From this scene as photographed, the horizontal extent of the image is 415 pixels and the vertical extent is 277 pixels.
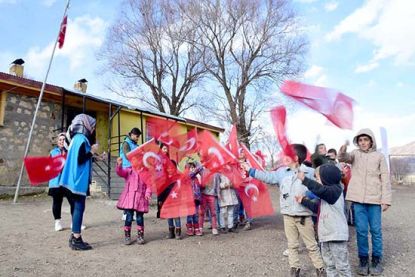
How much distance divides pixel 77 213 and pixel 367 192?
387 centimetres

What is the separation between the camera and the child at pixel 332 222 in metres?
3.70

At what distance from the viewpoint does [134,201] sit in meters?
5.41

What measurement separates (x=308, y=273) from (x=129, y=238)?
2648 millimetres

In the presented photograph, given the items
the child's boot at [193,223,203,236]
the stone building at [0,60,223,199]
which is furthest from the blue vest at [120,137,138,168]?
the stone building at [0,60,223,199]

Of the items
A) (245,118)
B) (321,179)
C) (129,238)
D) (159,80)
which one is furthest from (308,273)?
(159,80)

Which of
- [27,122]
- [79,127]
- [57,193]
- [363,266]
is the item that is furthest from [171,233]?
[27,122]

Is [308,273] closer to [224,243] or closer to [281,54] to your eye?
[224,243]

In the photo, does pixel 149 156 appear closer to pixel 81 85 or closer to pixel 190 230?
pixel 190 230

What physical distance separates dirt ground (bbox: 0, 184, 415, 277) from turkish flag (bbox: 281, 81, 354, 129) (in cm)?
185

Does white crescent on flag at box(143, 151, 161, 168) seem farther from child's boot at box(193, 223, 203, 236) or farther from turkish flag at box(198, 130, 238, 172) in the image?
child's boot at box(193, 223, 203, 236)

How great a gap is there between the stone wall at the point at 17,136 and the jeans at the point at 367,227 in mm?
10232

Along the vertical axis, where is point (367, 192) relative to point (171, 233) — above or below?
above

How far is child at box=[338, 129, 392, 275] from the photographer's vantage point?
172 inches

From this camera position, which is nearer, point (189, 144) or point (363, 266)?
point (363, 266)
